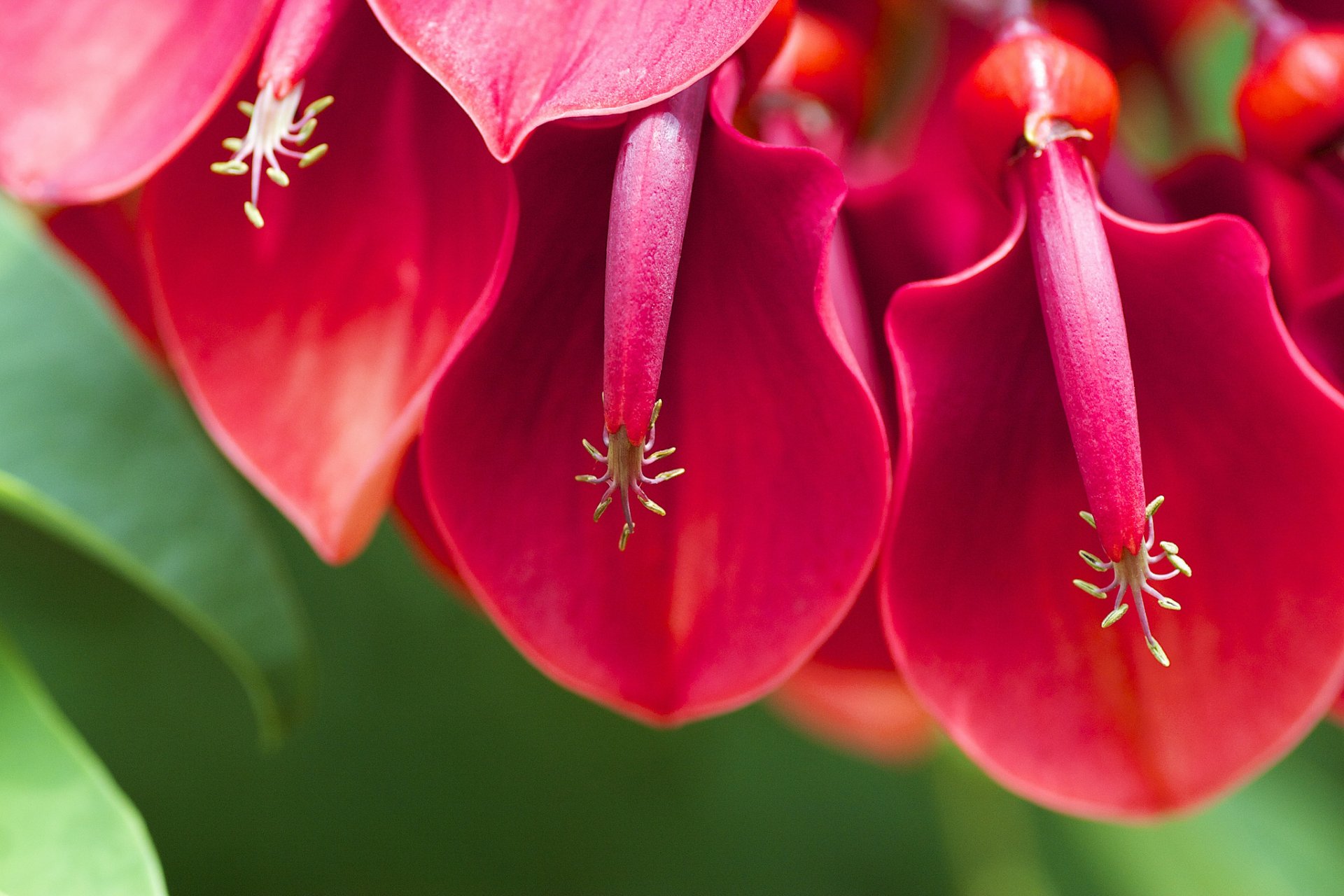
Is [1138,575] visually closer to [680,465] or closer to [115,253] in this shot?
[680,465]

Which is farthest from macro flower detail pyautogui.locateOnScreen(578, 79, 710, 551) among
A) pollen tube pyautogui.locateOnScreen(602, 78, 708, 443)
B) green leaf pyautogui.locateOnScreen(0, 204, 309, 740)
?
green leaf pyautogui.locateOnScreen(0, 204, 309, 740)

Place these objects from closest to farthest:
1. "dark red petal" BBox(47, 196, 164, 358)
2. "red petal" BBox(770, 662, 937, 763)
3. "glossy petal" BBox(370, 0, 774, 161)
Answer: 1. "glossy petal" BBox(370, 0, 774, 161)
2. "dark red petal" BBox(47, 196, 164, 358)
3. "red petal" BBox(770, 662, 937, 763)

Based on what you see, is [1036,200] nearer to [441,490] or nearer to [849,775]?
[441,490]

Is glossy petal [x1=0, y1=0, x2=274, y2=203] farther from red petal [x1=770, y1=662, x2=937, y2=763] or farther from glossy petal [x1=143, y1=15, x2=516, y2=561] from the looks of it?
red petal [x1=770, y1=662, x2=937, y2=763]

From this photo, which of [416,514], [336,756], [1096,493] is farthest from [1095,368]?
[336,756]

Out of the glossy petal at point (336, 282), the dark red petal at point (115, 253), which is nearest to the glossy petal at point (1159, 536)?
the glossy petal at point (336, 282)

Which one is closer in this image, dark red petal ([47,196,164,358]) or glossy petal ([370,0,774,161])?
glossy petal ([370,0,774,161])

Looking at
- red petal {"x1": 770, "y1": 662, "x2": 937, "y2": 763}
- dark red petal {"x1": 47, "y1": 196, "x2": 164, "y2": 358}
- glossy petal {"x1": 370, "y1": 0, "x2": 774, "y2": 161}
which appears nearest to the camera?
glossy petal {"x1": 370, "y1": 0, "x2": 774, "y2": 161}
